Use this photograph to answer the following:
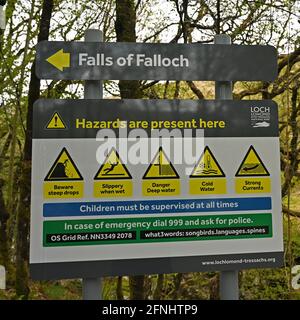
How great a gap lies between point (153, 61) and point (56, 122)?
2.85 ft

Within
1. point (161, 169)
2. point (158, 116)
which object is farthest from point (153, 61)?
point (161, 169)

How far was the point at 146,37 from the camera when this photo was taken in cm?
668

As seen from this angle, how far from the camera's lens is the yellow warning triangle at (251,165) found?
276cm

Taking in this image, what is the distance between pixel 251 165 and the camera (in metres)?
2.78

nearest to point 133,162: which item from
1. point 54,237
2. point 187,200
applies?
point 187,200

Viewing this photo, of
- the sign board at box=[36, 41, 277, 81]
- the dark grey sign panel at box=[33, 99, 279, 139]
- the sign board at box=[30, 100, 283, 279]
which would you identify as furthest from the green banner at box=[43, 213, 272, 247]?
the sign board at box=[36, 41, 277, 81]

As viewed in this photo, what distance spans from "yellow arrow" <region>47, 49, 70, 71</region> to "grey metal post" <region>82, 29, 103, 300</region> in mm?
203

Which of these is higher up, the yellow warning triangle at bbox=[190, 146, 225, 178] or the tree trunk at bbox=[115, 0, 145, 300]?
the tree trunk at bbox=[115, 0, 145, 300]

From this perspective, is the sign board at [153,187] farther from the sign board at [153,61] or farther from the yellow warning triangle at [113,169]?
the sign board at [153,61]

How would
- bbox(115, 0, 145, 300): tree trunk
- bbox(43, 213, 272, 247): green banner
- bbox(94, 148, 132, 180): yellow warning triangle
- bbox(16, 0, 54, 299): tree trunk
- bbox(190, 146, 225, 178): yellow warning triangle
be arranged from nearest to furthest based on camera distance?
1. bbox(43, 213, 272, 247): green banner
2. bbox(94, 148, 132, 180): yellow warning triangle
3. bbox(190, 146, 225, 178): yellow warning triangle
4. bbox(115, 0, 145, 300): tree trunk
5. bbox(16, 0, 54, 299): tree trunk

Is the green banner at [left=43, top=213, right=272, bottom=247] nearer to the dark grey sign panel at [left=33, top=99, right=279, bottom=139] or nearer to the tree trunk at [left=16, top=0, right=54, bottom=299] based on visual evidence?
the dark grey sign panel at [left=33, top=99, right=279, bottom=139]

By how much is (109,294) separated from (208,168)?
438 centimetres

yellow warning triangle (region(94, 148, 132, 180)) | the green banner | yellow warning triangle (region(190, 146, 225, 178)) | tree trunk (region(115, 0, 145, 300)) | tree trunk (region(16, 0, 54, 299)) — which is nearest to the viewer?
the green banner

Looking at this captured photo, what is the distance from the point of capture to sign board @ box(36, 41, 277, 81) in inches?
102
